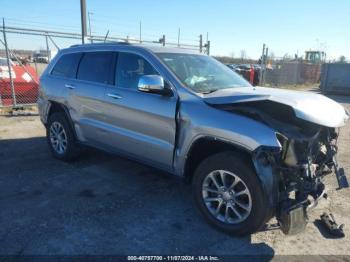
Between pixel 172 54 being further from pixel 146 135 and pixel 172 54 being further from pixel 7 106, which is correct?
pixel 7 106

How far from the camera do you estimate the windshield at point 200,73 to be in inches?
160

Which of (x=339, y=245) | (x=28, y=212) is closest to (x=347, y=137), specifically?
(x=339, y=245)

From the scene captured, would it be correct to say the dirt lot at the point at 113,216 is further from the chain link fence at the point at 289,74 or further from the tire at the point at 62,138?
the chain link fence at the point at 289,74

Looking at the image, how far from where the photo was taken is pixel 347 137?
8109 mm

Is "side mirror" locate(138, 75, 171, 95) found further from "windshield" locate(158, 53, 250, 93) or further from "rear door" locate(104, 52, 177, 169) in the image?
"windshield" locate(158, 53, 250, 93)

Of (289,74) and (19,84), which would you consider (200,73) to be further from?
(289,74)

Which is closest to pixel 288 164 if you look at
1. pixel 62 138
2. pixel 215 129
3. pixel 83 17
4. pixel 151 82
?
pixel 215 129

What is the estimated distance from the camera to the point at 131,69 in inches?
177

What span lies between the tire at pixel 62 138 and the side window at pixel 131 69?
57.0 inches

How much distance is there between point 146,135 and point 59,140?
2194 mm

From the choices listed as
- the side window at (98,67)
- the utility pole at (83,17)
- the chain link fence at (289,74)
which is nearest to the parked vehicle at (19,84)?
the utility pole at (83,17)

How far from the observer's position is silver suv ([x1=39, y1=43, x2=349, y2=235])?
3186mm

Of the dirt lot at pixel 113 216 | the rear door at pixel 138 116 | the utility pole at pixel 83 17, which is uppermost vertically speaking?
the utility pole at pixel 83 17

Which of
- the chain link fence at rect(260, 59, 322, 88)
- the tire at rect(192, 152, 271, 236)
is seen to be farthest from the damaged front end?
the chain link fence at rect(260, 59, 322, 88)
